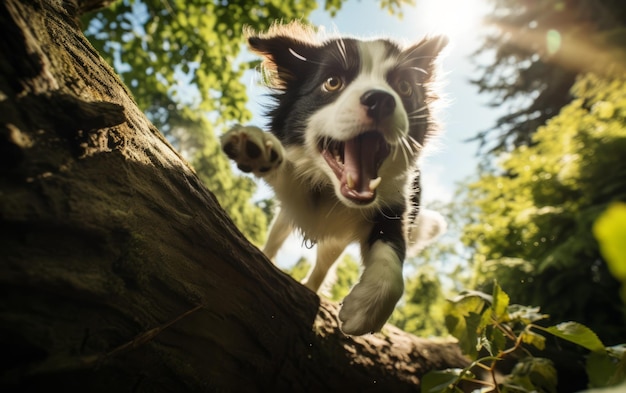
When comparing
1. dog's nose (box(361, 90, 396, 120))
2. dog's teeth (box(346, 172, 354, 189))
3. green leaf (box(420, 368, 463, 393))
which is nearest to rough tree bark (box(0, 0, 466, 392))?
green leaf (box(420, 368, 463, 393))

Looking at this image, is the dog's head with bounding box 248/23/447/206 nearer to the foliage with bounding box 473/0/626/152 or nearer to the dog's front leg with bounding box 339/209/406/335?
the dog's front leg with bounding box 339/209/406/335

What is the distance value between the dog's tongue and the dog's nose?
151 mm

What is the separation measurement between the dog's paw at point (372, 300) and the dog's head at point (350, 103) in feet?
1.36

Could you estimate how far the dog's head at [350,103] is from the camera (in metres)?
2.40

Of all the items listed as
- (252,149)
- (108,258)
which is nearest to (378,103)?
(252,149)

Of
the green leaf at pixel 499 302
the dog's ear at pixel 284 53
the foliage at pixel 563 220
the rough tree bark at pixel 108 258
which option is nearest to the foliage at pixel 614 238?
the rough tree bark at pixel 108 258

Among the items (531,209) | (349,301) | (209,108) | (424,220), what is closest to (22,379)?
(349,301)

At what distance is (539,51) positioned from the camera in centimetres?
1196

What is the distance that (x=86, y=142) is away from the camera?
1290 millimetres

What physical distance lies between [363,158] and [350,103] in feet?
1.13

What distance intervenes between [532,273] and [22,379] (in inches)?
166

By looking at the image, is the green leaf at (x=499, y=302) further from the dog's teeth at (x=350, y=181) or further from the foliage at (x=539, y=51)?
the foliage at (x=539, y=51)

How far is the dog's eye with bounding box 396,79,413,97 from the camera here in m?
2.81

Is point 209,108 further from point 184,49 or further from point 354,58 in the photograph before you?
point 354,58
